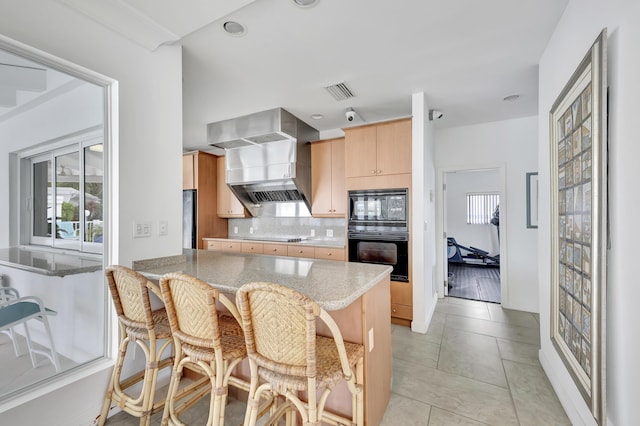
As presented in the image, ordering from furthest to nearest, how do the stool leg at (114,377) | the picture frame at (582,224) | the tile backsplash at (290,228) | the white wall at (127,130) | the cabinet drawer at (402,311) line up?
1. the tile backsplash at (290,228)
2. the cabinet drawer at (402,311)
3. the stool leg at (114,377)
4. the white wall at (127,130)
5. the picture frame at (582,224)

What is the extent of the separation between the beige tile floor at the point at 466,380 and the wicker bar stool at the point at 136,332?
0.20m

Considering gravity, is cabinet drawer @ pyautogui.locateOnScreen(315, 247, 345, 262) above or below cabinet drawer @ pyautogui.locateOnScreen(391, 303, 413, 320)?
above

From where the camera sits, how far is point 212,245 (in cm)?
468

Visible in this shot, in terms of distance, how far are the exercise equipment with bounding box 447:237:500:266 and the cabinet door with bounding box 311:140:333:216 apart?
3.75 m

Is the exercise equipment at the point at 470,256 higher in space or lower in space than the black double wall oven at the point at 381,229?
lower

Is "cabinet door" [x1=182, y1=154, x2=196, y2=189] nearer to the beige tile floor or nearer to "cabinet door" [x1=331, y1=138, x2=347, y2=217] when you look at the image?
"cabinet door" [x1=331, y1=138, x2=347, y2=217]

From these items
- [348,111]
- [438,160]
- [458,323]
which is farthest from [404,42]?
[458,323]

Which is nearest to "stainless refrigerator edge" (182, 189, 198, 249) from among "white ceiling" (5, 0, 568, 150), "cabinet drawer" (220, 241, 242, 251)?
"cabinet drawer" (220, 241, 242, 251)

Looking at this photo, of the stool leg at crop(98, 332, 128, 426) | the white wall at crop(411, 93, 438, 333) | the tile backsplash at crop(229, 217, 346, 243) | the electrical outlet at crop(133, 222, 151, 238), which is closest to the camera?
the stool leg at crop(98, 332, 128, 426)

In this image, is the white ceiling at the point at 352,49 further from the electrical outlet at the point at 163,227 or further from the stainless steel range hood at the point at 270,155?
the electrical outlet at the point at 163,227

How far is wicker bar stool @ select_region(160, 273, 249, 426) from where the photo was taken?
1.24m

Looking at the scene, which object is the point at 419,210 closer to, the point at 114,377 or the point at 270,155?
the point at 270,155

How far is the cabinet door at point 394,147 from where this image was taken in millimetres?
3141

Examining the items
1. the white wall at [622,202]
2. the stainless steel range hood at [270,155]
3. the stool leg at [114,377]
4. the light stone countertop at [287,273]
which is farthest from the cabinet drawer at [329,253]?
the white wall at [622,202]
